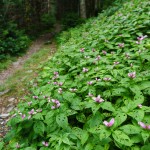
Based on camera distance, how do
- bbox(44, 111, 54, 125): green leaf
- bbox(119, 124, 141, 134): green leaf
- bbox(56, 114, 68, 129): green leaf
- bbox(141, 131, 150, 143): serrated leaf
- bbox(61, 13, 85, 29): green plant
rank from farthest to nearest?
bbox(61, 13, 85, 29): green plant
bbox(44, 111, 54, 125): green leaf
bbox(56, 114, 68, 129): green leaf
bbox(119, 124, 141, 134): green leaf
bbox(141, 131, 150, 143): serrated leaf

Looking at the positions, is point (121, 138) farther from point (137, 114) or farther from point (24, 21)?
point (24, 21)

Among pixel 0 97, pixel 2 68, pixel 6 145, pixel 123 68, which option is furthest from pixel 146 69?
pixel 2 68

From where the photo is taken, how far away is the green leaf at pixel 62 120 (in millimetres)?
2807

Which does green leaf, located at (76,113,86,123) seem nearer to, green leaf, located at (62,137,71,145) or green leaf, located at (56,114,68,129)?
green leaf, located at (56,114,68,129)

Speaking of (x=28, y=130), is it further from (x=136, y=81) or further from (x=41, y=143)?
(x=136, y=81)

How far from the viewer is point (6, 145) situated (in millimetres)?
3654

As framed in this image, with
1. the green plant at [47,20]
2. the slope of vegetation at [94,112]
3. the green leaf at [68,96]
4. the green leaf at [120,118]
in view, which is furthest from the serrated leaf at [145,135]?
the green plant at [47,20]

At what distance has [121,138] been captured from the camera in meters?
2.32

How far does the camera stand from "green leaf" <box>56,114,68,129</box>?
9.21ft

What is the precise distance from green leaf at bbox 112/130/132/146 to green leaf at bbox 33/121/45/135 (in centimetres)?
111

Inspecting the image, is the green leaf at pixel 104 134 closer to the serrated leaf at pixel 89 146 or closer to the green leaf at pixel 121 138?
the green leaf at pixel 121 138

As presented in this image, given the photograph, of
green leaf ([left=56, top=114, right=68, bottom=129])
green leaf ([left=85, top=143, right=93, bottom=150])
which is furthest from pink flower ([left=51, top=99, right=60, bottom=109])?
green leaf ([left=85, top=143, right=93, bottom=150])

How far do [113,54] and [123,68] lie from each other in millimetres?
723

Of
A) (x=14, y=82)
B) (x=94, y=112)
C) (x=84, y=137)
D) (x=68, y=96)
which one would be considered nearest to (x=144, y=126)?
(x=94, y=112)
